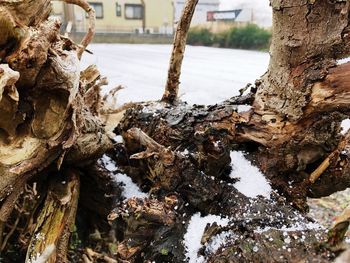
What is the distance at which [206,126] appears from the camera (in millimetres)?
1219

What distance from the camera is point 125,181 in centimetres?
143

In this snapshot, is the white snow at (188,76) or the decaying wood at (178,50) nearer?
the decaying wood at (178,50)

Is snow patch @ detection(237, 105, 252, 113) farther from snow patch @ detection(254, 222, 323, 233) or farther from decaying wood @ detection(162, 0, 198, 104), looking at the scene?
snow patch @ detection(254, 222, 323, 233)

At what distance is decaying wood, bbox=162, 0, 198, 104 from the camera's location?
53.7 inches

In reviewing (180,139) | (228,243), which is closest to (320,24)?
(180,139)

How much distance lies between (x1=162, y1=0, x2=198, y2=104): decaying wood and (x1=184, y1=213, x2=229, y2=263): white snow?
0.52 m

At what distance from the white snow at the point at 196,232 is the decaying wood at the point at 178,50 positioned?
52cm

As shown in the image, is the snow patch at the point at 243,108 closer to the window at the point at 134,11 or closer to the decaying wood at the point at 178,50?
the decaying wood at the point at 178,50

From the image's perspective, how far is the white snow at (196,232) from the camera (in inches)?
39.6

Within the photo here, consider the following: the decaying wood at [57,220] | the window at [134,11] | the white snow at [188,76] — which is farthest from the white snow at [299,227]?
the window at [134,11]

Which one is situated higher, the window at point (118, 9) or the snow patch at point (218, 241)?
the window at point (118, 9)

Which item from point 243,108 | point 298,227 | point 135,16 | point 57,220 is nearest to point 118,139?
point 57,220

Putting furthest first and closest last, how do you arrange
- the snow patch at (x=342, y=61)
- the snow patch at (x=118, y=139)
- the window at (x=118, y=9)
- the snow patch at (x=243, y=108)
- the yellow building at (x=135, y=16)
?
the window at (x=118, y=9) → the yellow building at (x=135, y=16) → the snow patch at (x=118, y=139) → the snow patch at (x=243, y=108) → the snow patch at (x=342, y=61)

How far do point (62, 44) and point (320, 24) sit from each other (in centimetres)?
77
